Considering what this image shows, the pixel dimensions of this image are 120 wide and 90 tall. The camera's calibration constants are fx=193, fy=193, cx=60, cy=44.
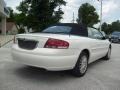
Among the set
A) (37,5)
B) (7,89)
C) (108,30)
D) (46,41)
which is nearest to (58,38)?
(46,41)

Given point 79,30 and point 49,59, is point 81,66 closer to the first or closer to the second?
point 79,30

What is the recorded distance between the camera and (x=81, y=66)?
17.2 feet

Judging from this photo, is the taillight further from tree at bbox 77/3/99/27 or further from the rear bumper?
tree at bbox 77/3/99/27

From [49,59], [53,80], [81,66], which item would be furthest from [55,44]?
[81,66]

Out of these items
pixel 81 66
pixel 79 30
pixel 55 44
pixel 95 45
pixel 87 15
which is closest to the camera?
pixel 55 44

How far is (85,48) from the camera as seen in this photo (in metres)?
5.28

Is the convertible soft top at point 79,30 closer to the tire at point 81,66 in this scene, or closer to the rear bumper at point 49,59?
the tire at point 81,66

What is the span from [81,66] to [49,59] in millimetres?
1265

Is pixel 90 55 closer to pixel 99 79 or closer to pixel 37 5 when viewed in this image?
pixel 99 79

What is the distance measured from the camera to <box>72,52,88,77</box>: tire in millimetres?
5066

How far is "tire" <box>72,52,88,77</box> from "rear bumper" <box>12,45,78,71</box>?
0.35 meters

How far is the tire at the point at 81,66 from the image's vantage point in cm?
507

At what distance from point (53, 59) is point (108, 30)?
74963mm

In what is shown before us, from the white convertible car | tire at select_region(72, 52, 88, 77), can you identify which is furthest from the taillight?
tire at select_region(72, 52, 88, 77)
